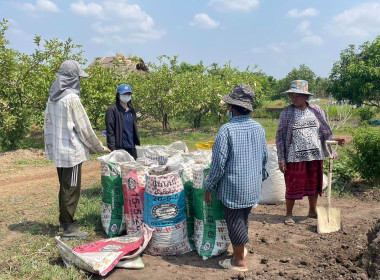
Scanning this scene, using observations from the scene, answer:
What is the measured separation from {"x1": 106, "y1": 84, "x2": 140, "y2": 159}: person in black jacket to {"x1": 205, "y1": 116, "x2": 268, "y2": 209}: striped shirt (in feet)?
6.41

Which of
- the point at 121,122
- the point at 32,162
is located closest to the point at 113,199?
the point at 121,122

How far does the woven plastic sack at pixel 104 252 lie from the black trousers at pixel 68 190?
1.74 feet

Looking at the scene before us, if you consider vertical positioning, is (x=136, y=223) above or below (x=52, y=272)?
above

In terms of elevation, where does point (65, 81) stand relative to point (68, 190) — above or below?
above

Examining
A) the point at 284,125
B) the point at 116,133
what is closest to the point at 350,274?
the point at 284,125

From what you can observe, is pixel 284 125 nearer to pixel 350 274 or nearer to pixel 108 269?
pixel 350 274

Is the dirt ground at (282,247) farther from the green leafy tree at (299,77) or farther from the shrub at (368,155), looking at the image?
the green leafy tree at (299,77)

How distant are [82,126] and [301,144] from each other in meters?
2.42

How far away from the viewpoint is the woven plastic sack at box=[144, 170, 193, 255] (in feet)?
10.5

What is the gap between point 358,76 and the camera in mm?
18531

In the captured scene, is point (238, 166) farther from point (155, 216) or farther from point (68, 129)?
point (68, 129)

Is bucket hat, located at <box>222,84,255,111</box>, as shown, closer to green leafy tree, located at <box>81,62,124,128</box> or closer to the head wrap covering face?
the head wrap covering face

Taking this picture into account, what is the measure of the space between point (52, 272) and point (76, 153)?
113cm

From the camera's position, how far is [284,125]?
4152mm
